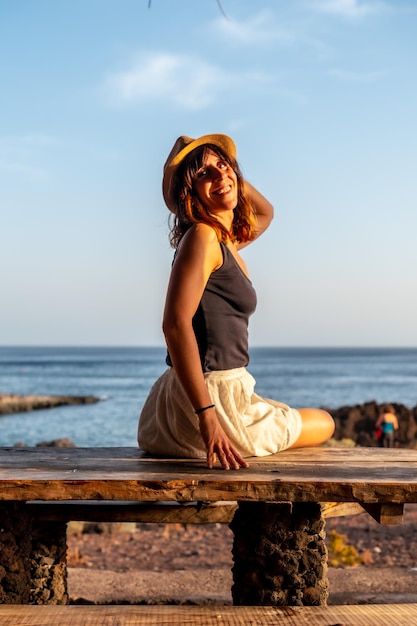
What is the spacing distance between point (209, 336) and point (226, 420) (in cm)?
41

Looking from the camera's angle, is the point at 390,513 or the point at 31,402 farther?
→ the point at 31,402

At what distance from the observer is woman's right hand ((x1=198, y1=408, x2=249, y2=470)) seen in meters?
3.31

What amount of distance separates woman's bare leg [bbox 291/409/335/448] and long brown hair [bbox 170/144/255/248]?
0.97 m

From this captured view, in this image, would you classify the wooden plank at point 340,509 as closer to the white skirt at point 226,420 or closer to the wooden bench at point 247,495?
the wooden bench at point 247,495

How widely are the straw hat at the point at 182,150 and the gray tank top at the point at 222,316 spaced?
468mm

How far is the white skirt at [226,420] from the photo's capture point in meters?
3.62

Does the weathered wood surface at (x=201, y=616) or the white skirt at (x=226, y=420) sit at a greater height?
the white skirt at (x=226, y=420)

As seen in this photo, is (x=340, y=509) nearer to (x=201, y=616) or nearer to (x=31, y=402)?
(x=201, y=616)

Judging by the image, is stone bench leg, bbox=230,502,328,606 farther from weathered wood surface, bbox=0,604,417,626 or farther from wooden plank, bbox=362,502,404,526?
weathered wood surface, bbox=0,604,417,626

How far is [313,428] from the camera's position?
4.02 meters

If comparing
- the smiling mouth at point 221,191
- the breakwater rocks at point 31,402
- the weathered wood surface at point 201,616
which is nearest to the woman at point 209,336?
the smiling mouth at point 221,191

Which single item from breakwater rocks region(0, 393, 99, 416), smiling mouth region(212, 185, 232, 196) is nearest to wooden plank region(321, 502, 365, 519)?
smiling mouth region(212, 185, 232, 196)

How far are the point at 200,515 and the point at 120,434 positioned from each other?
22.6 metres

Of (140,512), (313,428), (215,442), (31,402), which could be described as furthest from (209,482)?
(31,402)
